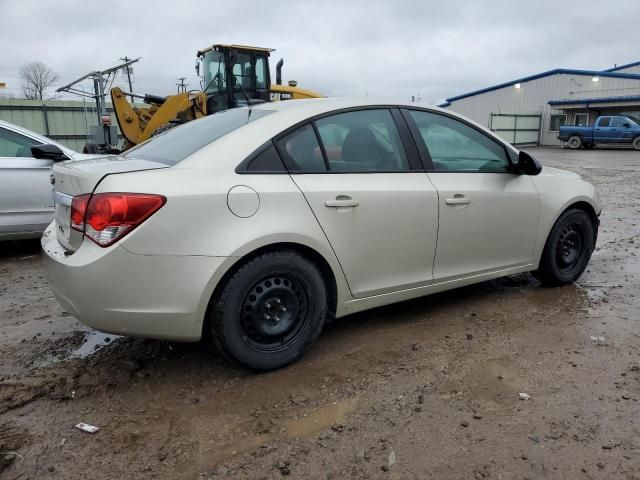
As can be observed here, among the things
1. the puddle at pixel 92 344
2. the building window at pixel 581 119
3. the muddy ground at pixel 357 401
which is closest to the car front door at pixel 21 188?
the muddy ground at pixel 357 401

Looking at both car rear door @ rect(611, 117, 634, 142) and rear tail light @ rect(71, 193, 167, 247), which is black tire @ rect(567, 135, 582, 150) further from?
rear tail light @ rect(71, 193, 167, 247)

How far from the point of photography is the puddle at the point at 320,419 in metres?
2.52

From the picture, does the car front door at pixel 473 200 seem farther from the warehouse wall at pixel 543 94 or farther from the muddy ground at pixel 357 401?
the warehouse wall at pixel 543 94

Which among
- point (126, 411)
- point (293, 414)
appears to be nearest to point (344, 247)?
point (293, 414)

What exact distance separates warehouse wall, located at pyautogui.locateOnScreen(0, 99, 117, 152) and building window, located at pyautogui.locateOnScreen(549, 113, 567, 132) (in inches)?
1194

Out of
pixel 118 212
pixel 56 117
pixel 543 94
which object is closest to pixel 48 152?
pixel 118 212

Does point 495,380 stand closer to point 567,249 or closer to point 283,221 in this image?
point 283,221

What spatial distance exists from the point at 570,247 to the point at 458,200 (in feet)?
5.14

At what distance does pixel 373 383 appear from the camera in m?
2.96

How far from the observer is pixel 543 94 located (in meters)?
38.0

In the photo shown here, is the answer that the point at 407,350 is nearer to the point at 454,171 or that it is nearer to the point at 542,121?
the point at 454,171

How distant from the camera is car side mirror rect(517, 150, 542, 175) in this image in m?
3.94

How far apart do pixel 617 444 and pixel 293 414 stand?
59.3 inches

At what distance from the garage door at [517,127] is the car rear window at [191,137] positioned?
115 feet
